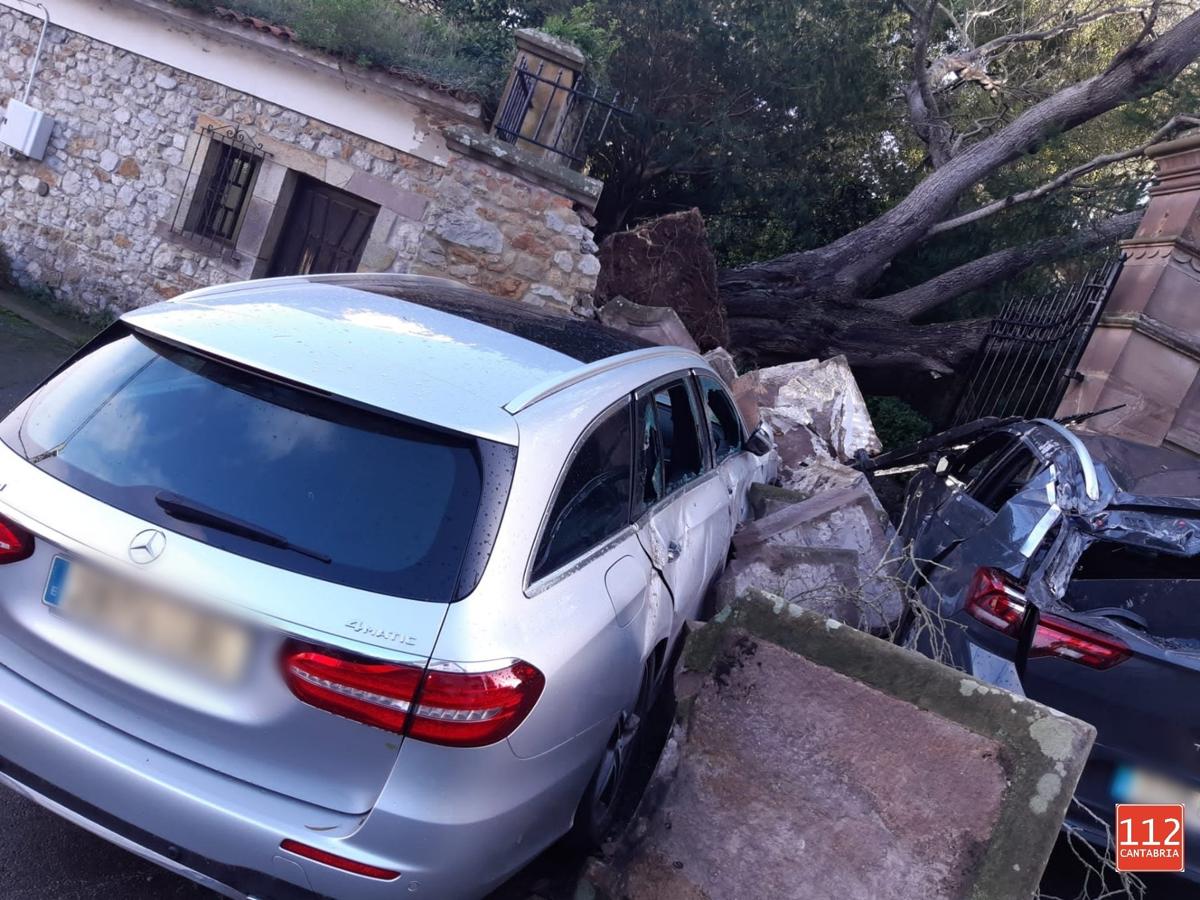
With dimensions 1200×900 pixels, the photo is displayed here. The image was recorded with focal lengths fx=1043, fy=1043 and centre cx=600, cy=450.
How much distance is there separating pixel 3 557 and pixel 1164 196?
9.44 m

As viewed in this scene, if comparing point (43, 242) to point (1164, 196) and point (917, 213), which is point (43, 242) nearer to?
point (917, 213)

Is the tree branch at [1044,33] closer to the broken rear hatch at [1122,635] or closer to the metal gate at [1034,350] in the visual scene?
the metal gate at [1034,350]

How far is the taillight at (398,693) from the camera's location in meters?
2.37

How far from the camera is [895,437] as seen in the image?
1237 centimetres

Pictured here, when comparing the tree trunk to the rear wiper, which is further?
the tree trunk

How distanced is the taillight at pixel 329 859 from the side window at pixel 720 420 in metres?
2.84

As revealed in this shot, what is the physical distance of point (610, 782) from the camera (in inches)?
141

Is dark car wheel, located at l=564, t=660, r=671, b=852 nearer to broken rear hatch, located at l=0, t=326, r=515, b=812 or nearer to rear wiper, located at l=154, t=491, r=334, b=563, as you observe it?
broken rear hatch, located at l=0, t=326, r=515, b=812

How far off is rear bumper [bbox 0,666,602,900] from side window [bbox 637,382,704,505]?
140cm

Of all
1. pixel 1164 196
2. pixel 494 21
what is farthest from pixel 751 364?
pixel 494 21

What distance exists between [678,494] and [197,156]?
794 cm

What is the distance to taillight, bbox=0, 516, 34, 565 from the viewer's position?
8.64 ft

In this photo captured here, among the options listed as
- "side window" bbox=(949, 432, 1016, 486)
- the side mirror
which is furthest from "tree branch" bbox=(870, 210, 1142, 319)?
the side mirror

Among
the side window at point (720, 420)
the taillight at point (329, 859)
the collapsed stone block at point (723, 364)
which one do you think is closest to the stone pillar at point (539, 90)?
the collapsed stone block at point (723, 364)
